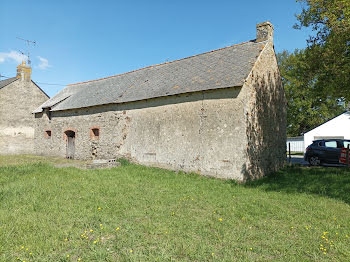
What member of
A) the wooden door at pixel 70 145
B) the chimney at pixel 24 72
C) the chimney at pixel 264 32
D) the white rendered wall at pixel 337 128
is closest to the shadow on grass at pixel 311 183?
the chimney at pixel 264 32

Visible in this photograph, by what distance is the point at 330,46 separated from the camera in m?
10.9

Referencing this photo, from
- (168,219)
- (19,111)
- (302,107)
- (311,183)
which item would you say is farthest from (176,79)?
(302,107)

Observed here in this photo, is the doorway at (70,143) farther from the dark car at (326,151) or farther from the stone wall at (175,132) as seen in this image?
the dark car at (326,151)

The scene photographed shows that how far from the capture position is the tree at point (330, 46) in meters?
9.84

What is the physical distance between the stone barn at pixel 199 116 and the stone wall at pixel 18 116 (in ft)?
24.6

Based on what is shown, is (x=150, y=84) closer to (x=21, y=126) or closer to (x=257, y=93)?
(x=257, y=93)

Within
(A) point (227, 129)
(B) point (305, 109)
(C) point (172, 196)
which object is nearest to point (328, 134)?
(B) point (305, 109)

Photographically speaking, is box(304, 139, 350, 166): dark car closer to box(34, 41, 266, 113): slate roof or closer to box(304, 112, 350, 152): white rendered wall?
box(34, 41, 266, 113): slate roof

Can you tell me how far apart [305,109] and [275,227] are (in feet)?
110

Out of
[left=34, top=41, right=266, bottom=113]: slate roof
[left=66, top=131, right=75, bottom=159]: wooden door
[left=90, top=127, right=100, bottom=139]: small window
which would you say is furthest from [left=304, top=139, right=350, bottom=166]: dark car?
[left=66, top=131, right=75, bottom=159]: wooden door

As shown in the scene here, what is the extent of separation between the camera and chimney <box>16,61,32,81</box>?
838 inches

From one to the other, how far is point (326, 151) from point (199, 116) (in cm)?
782

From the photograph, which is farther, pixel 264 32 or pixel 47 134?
pixel 47 134

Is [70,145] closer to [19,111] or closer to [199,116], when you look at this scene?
[19,111]
